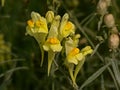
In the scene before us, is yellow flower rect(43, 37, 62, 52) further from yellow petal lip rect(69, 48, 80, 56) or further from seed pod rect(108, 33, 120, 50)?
seed pod rect(108, 33, 120, 50)

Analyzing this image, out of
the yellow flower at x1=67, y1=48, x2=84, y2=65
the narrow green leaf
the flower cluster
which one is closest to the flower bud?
the flower cluster

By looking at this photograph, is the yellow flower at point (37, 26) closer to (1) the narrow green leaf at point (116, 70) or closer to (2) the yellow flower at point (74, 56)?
(2) the yellow flower at point (74, 56)

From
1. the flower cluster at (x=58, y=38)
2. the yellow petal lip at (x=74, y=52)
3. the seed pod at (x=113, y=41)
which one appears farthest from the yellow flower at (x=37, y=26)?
the seed pod at (x=113, y=41)

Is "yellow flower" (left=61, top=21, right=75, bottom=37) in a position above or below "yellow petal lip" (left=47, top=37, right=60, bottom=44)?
above

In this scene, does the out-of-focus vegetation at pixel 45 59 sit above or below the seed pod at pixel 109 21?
below

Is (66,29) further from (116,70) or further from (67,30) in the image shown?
(116,70)

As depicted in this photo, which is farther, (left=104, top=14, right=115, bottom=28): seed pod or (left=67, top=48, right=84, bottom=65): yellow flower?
(left=104, top=14, right=115, bottom=28): seed pod

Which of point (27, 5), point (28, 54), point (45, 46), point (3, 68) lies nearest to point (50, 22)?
point (45, 46)

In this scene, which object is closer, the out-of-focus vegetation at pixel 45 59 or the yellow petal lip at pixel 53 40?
the yellow petal lip at pixel 53 40
